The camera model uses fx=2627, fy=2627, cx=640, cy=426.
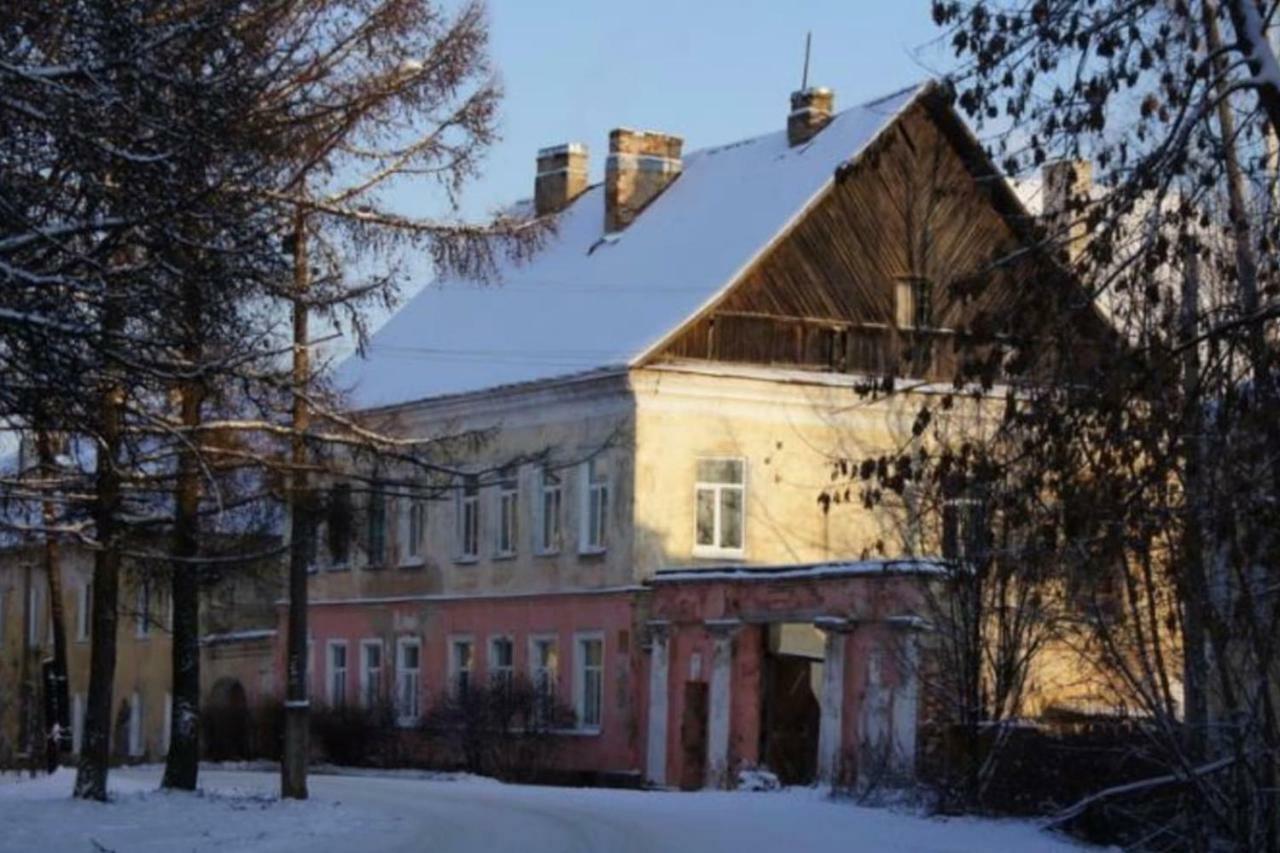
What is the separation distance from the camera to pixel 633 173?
55.8 metres

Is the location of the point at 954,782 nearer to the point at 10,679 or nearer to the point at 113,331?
the point at 113,331

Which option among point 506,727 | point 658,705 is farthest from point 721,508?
point 506,727

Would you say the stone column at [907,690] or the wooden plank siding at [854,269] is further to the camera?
the wooden plank siding at [854,269]

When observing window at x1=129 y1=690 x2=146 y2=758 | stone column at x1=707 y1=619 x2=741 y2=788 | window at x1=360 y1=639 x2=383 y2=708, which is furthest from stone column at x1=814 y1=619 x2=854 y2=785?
window at x1=129 y1=690 x2=146 y2=758

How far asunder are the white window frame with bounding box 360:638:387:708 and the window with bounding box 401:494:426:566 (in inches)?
78.9

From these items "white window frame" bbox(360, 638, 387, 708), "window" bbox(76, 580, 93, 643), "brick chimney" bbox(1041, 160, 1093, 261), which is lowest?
"white window frame" bbox(360, 638, 387, 708)

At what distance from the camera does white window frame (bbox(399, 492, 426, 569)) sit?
55.2 meters

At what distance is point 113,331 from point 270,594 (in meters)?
46.5

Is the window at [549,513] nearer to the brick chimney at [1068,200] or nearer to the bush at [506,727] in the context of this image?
the bush at [506,727]

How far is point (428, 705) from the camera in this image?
53031 mm

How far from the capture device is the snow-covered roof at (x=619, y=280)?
161 ft

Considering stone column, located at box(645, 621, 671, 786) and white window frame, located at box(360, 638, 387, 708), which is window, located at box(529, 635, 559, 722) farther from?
white window frame, located at box(360, 638, 387, 708)

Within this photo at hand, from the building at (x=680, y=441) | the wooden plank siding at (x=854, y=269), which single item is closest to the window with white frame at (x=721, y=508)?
the building at (x=680, y=441)

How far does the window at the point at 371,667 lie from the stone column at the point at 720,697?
13.3 m
